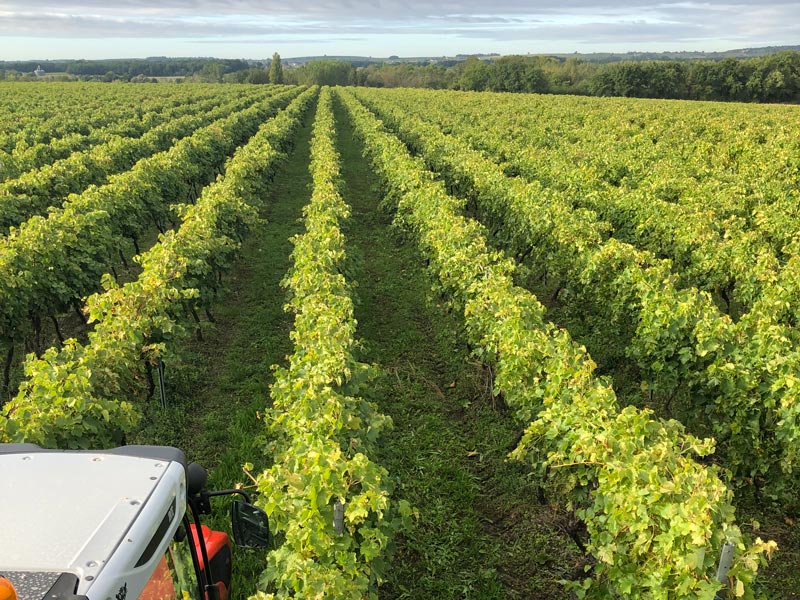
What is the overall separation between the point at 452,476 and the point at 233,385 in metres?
4.18

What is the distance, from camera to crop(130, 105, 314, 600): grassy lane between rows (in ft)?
25.2

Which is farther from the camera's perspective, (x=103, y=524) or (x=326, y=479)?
(x=326, y=479)

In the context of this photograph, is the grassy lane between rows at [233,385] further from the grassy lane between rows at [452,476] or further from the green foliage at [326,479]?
the grassy lane between rows at [452,476]

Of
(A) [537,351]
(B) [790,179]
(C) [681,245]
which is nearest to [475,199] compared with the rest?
(C) [681,245]

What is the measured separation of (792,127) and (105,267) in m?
35.3

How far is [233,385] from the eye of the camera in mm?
9938

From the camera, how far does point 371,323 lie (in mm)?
12141

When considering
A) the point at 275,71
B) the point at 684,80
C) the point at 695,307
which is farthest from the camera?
the point at 275,71

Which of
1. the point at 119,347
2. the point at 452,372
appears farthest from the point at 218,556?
the point at 452,372

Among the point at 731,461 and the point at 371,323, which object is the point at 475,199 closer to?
the point at 371,323

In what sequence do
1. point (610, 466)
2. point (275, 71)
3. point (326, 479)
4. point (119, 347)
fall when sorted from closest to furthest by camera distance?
point (326, 479) < point (610, 466) < point (119, 347) < point (275, 71)

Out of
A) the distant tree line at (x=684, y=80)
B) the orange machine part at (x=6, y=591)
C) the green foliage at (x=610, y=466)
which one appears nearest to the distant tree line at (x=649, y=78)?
the distant tree line at (x=684, y=80)

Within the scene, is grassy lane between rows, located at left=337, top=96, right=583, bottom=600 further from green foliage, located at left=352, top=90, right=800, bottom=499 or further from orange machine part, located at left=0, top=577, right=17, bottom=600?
orange machine part, located at left=0, top=577, right=17, bottom=600

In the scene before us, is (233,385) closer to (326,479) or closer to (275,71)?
(326,479)
